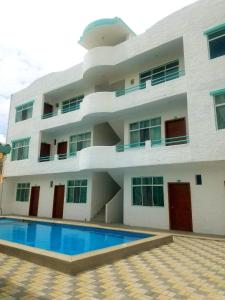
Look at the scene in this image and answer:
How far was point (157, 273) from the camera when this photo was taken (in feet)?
20.6

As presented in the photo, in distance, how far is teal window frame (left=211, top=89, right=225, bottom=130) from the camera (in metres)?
11.4

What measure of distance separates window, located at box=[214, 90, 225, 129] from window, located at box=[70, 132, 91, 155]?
10171 millimetres

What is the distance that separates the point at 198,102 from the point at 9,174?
18.0 m

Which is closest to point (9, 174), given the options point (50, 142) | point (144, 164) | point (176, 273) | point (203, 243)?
point (50, 142)

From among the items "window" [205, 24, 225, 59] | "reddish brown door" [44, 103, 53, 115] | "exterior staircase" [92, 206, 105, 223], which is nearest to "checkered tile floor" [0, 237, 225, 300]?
"exterior staircase" [92, 206, 105, 223]

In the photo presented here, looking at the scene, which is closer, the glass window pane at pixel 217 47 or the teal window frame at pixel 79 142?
the glass window pane at pixel 217 47

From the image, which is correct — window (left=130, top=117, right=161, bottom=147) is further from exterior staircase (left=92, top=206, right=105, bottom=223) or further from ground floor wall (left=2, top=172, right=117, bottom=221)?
exterior staircase (left=92, top=206, right=105, bottom=223)

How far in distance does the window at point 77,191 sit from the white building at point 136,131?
0.25 ft

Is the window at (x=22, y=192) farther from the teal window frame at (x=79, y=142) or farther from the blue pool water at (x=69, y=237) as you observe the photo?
the blue pool water at (x=69, y=237)

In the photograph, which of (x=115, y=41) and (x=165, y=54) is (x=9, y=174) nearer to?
(x=115, y=41)

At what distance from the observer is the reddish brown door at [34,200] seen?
870 inches

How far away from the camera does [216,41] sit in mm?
12336

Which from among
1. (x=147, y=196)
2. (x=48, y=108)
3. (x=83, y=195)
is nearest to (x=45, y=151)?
(x=48, y=108)

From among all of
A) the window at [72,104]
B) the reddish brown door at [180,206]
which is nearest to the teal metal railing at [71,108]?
the window at [72,104]
